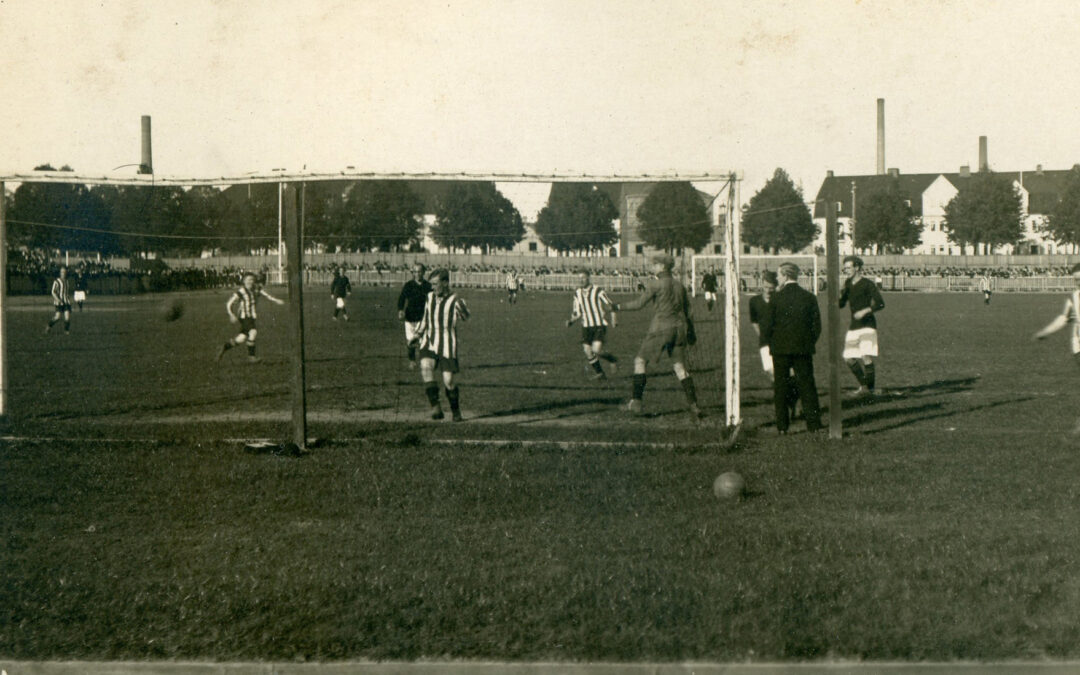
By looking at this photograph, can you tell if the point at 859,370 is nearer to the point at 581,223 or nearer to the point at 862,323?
the point at 862,323

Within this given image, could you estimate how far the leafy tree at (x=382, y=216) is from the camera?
13578 mm

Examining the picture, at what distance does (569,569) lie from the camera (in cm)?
602

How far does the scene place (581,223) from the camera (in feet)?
45.4

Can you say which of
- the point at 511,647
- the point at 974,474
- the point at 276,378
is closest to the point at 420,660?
the point at 511,647

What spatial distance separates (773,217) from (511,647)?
1813 inches

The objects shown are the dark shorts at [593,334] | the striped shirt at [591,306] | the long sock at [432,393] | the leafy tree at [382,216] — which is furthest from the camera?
the striped shirt at [591,306]

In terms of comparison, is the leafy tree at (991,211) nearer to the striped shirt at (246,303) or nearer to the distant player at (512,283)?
the distant player at (512,283)

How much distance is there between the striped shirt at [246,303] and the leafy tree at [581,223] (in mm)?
6672

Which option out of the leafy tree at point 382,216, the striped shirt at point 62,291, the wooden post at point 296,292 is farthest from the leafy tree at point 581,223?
the striped shirt at point 62,291

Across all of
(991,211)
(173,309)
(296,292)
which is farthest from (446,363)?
(991,211)

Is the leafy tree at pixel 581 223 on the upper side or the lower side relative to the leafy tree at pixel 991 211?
lower

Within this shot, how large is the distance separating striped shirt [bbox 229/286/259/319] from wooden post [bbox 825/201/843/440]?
1073 centimetres

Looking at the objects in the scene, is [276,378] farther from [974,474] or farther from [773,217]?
[773,217]

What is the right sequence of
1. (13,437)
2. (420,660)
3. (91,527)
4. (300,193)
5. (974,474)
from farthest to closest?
(13,437) < (300,193) < (974,474) < (91,527) < (420,660)
